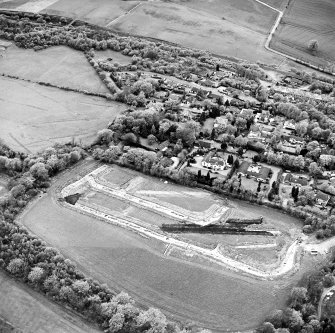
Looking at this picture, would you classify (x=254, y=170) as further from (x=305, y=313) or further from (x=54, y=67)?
(x=54, y=67)

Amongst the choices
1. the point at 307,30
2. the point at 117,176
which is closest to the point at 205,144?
the point at 117,176

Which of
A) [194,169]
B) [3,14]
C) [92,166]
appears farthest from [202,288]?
[3,14]

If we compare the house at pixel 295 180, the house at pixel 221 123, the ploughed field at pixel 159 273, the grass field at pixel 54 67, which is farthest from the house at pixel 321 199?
the grass field at pixel 54 67

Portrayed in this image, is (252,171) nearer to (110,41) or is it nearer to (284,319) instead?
(284,319)

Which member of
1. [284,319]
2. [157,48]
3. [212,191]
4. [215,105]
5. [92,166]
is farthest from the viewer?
[157,48]

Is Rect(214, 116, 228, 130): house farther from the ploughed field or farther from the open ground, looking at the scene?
the open ground

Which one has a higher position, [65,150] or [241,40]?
[241,40]
